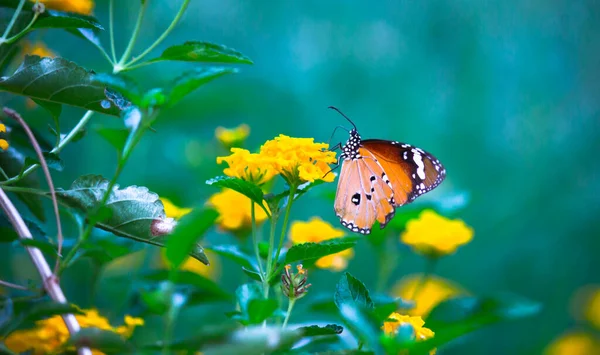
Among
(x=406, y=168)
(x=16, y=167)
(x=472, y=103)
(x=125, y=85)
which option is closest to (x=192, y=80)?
(x=125, y=85)

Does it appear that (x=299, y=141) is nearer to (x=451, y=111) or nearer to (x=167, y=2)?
(x=167, y=2)

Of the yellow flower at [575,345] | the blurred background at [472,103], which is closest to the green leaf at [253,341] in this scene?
the blurred background at [472,103]

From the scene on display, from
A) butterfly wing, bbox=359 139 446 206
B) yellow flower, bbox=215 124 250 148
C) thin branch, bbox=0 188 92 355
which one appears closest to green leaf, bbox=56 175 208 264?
thin branch, bbox=0 188 92 355

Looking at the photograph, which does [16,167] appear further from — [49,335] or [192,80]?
[192,80]

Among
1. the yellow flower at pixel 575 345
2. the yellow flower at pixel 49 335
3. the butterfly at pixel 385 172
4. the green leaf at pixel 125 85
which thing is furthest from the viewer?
the yellow flower at pixel 575 345

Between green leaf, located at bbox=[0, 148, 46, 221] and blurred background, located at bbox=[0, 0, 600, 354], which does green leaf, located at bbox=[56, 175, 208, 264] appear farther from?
blurred background, located at bbox=[0, 0, 600, 354]

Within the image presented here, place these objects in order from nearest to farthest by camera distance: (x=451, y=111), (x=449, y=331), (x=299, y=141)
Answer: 1. (x=449, y=331)
2. (x=299, y=141)
3. (x=451, y=111)

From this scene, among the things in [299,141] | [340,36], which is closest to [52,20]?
[299,141]

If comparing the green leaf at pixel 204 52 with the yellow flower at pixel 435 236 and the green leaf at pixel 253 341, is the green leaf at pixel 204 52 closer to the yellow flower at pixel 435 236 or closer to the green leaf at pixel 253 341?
the green leaf at pixel 253 341
